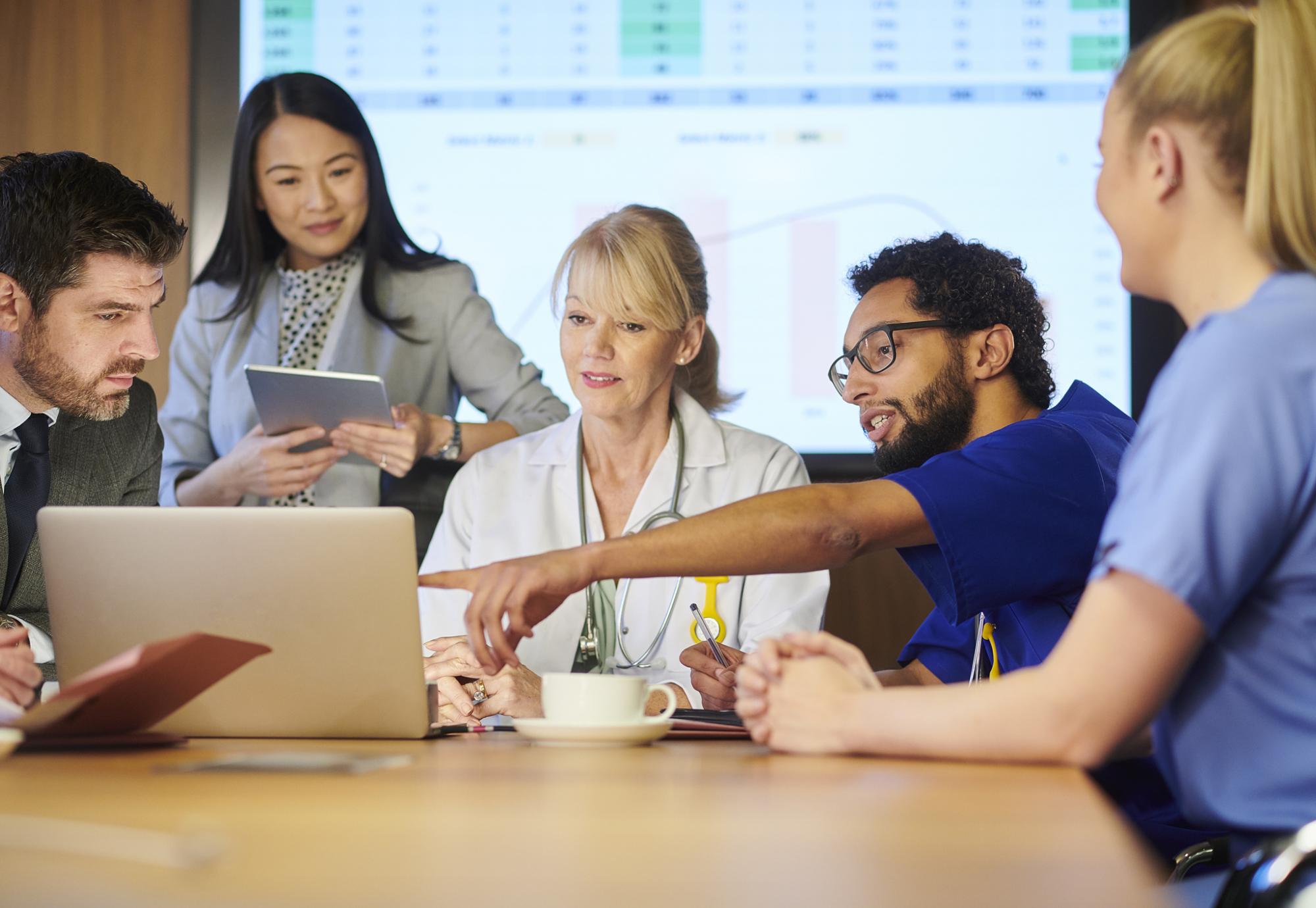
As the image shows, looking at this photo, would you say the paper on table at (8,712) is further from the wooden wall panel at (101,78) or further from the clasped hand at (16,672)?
the wooden wall panel at (101,78)

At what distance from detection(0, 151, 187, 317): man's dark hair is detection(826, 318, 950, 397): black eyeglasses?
1128mm

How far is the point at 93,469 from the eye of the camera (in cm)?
204

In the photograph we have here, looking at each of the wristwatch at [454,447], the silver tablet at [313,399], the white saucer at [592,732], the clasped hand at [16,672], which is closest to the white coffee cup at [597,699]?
the white saucer at [592,732]

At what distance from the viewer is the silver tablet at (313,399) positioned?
2.42m

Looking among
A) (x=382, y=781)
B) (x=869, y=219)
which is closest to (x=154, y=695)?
(x=382, y=781)

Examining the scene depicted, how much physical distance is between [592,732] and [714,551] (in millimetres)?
296

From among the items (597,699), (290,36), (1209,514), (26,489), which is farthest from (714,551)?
(290,36)

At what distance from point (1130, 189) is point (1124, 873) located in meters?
0.68

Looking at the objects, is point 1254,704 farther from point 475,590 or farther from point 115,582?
point 115,582

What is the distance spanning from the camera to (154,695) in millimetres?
1083

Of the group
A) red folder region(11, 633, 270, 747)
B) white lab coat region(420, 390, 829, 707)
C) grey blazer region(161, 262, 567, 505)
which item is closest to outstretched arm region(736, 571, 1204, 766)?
red folder region(11, 633, 270, 747)

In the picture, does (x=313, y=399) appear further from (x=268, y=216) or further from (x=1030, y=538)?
(x=1030, y=538)

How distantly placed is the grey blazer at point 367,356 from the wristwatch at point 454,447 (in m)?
0.20

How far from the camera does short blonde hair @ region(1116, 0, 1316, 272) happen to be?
0.98m
